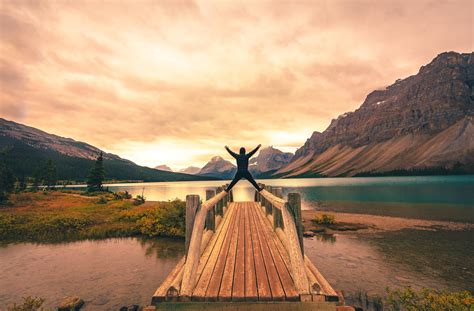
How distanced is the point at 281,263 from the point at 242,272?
1.18 metres

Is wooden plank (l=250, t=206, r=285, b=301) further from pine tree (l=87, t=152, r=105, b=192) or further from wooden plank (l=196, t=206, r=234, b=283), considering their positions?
pine tree (l=87, t=152, r=105, b=192)

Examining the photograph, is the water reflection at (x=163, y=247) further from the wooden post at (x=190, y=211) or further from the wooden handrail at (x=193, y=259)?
the wooden handrail at (x=193, y=259)

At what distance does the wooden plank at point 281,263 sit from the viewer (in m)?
4.89

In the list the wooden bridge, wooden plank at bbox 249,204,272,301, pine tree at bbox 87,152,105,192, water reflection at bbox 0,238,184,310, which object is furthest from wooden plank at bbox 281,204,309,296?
pine tree at bbox 87,152,105,192

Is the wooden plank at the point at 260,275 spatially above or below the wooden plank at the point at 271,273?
below

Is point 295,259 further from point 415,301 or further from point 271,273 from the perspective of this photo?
point 415,301

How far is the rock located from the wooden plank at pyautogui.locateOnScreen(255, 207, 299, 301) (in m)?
8.03

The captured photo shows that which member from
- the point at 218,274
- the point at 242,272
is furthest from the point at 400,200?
the point at 218,274

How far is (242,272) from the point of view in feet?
19.7

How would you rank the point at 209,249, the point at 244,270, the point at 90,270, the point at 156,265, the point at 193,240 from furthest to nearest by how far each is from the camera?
the point at 156,265 < the point at 90,270 < the point at 209,249 < the point at 244,270 < the point at 193,240

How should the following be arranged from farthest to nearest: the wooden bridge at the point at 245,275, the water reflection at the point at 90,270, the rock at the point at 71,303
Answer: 1. the water reflection at the point at 90,270
2. the rock at the point at 71,303
3. the wooden bridge at the point at 245,275

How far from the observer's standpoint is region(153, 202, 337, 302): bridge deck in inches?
190

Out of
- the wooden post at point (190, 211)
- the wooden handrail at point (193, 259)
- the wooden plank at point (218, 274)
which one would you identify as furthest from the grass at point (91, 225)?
the wooden handrail at point (193, 259)

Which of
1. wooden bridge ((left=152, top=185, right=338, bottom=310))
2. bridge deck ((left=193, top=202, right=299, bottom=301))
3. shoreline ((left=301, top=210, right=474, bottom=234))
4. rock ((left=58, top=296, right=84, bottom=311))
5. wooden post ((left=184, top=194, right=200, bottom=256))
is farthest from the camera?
shoreline ((left=301, top=210, right=474, bottom=234))
